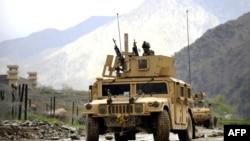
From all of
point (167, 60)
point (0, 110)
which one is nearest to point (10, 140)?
point (167, 60)

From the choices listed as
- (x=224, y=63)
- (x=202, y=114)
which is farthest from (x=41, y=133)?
(x=224, y=63)

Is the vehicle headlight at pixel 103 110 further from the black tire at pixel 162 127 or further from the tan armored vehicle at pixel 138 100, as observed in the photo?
the black tire at pixel 162 127

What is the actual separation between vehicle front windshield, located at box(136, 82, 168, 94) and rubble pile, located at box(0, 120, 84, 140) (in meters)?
7.06

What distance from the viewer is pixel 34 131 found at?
2641cm

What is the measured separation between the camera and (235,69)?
127312 millimetres

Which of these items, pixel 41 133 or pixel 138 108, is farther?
pixel 41 133

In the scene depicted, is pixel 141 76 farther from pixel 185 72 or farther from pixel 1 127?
pixel 185 72

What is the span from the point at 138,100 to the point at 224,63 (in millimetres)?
118331

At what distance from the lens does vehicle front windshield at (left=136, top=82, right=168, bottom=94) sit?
17812 millimetres

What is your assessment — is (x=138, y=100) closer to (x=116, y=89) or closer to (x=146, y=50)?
(x=116, y=89)

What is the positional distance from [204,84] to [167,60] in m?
118

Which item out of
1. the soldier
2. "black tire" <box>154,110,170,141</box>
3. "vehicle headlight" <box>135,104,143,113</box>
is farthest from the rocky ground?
"vehicle headlight" <box>135,104,143,113</box>

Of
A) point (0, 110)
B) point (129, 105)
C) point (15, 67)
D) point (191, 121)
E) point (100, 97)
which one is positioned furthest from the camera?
point (15, 67)

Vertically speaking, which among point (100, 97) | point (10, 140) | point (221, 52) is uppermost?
point (221, 52)
